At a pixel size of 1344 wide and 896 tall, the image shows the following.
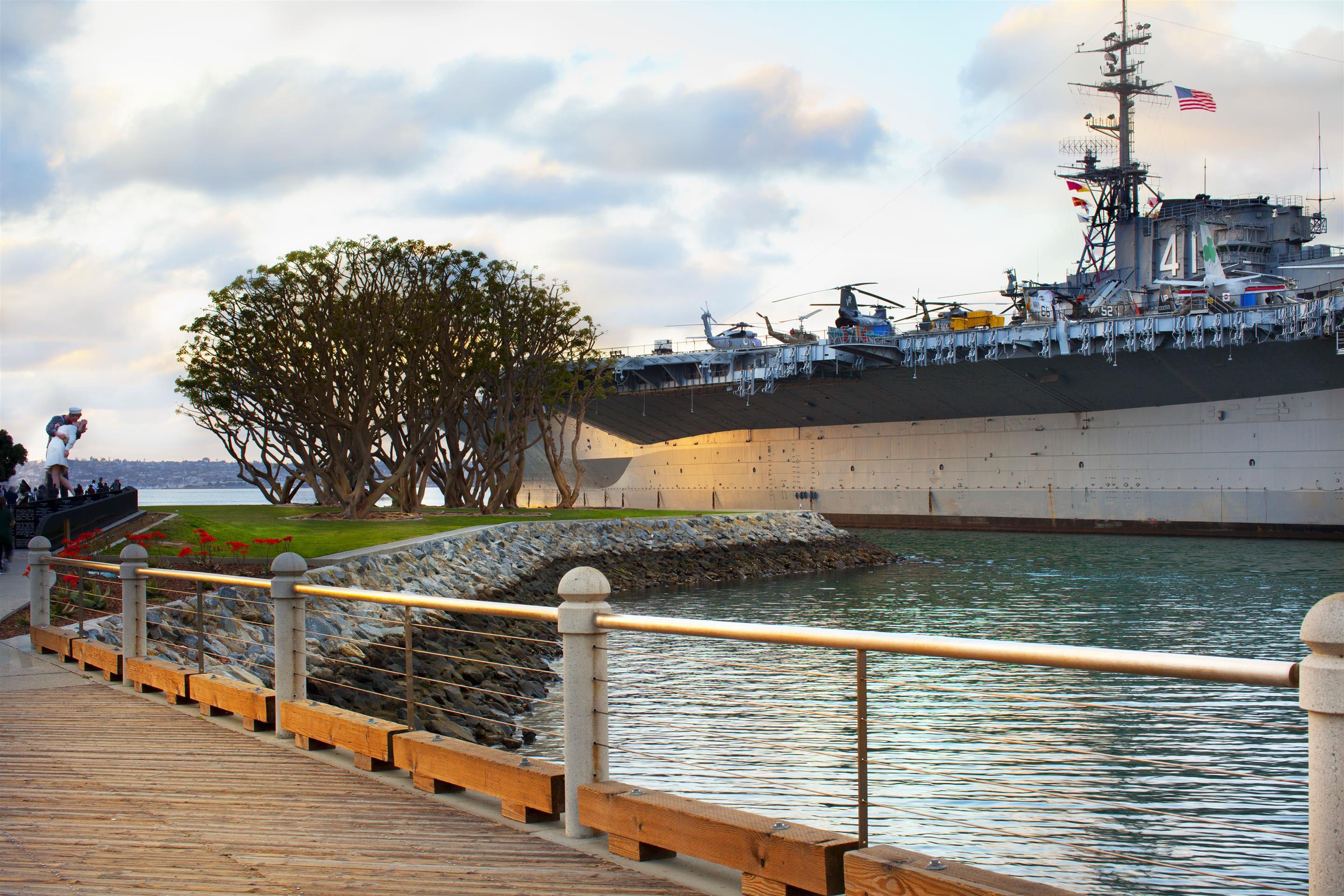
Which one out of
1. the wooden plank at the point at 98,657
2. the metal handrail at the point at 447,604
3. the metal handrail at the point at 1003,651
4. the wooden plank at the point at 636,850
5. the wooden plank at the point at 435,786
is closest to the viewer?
the metal handrail at the point at 1003,651

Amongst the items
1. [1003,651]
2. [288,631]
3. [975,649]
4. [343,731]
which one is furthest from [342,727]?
[1003,651]

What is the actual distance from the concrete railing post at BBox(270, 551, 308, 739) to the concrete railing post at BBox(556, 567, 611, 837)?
3.19 m

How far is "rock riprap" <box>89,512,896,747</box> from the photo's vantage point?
1326 cm

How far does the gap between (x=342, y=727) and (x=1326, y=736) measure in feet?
19.4

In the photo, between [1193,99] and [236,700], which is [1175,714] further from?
[1193,99]

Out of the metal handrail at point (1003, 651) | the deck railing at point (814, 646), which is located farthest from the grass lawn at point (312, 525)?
the metal handrail at point (1003, 651)

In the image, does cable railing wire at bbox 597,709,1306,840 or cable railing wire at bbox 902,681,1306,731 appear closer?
cable railing wire at bbox 597,709,1306,840

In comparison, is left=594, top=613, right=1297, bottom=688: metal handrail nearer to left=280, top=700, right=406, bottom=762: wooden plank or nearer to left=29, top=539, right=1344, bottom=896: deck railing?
left=29, top=539, right=1344, bottom=896: deck railing

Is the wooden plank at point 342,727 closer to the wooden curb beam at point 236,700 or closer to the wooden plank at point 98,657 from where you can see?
the wooden curb beam at point 236,700

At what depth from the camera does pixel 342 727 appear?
7.19 m

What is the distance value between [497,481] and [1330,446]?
32654 mm

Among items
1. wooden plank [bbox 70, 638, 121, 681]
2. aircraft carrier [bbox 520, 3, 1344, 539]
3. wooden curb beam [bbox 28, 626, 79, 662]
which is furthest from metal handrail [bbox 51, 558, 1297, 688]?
aircraft carrier [bbox 520, 3, 1344, 539]

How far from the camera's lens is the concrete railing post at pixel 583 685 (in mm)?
5266

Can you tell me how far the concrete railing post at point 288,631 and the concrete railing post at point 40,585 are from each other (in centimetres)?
723
